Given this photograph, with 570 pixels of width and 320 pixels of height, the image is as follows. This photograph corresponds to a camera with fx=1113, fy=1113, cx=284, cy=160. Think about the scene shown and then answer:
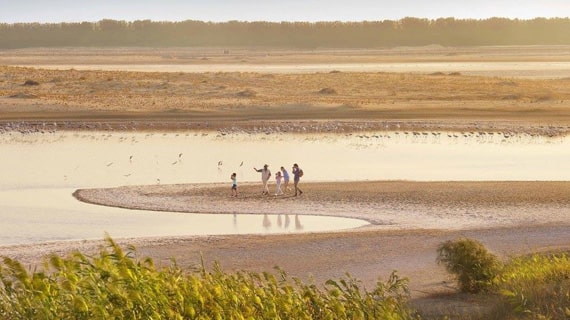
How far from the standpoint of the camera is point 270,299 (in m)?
11.6

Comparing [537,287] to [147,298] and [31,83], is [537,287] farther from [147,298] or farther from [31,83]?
[31,83]

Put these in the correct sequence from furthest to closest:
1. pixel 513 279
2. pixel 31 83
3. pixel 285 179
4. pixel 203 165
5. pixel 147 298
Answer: pixel 31 83 → pixel 203 165 → pixel 285 179 → pixel 513 279 → pixel 147 298

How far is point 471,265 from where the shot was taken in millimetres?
19734

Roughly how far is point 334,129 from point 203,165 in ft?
45.6

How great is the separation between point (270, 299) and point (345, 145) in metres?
35.4

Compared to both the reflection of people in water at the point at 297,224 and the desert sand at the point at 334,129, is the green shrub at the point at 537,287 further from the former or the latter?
the reflection of people in water at the point at 297,224

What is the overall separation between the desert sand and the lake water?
5.08 ft

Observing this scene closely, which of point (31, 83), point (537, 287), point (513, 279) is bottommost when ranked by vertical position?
point (513, 279)

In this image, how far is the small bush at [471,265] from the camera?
64.6ft

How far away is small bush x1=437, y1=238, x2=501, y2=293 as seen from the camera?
19.7 meters

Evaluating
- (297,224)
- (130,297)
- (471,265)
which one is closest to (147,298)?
(130,297)

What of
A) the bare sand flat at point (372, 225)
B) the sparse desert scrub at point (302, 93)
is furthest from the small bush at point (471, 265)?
the sparse desert scrub at point (302, 93)

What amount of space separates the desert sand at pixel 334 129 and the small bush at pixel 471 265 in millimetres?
577

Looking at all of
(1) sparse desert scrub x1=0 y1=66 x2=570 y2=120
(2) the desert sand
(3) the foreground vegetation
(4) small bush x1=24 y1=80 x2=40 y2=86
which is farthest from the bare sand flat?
(4) small bush x1=24 y1=80 x2=40 y2=86
